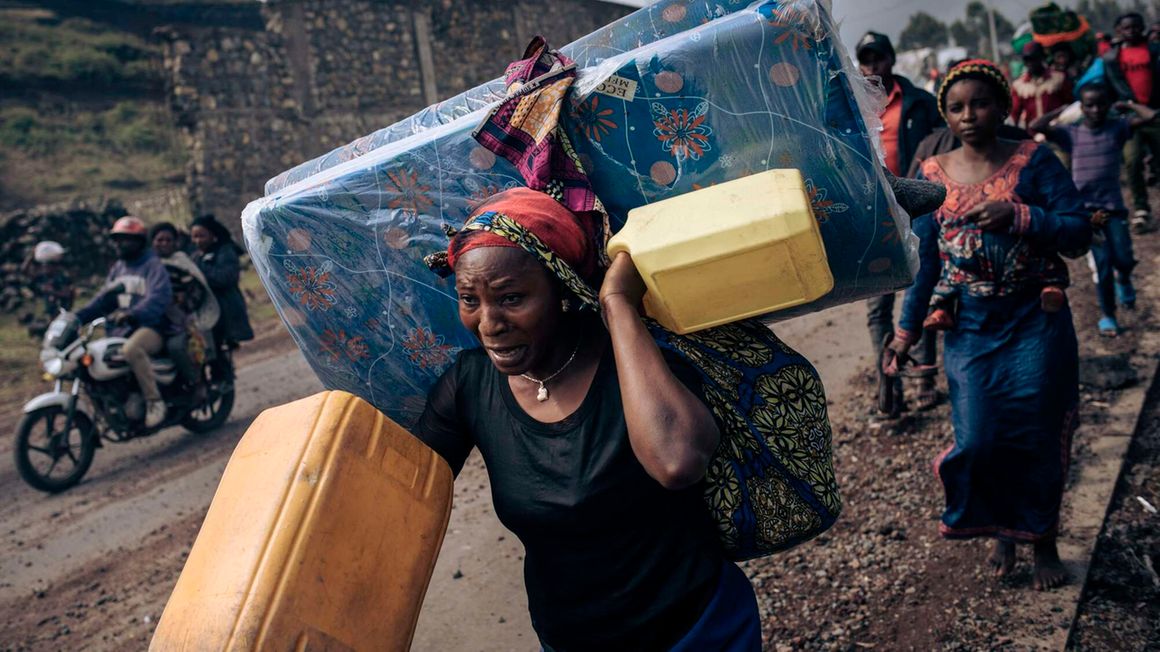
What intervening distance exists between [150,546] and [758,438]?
4.39 meters

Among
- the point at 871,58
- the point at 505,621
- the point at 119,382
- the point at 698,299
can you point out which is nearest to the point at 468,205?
the point at 698,299

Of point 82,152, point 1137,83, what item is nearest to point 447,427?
point 1137,83

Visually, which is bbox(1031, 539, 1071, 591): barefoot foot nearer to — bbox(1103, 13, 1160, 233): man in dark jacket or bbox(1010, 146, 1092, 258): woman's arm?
bbox(1010, 146, 1092, 258): woman's arm

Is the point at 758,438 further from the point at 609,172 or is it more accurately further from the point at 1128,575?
the point at 1128,575

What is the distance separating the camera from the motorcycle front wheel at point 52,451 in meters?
6.06

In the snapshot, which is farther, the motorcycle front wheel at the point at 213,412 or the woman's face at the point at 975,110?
the motorcycle front wheel at the point at 213,412

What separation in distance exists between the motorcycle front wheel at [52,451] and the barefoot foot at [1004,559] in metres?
5.96

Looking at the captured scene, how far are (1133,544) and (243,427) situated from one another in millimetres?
6315

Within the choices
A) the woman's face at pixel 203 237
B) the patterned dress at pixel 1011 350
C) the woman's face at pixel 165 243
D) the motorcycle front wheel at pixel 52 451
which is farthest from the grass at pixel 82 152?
the patterned dress at pixel 1011 350

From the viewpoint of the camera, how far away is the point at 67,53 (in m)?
22.9

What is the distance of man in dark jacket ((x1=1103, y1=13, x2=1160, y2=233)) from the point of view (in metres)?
9.03

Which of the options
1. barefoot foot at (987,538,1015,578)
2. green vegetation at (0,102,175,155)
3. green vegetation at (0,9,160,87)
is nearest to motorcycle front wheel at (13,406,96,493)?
barefoot foot at (987,538,1015,578)

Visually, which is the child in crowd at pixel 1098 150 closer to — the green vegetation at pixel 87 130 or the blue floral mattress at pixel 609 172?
the blue floral mattress at pixel 609 172

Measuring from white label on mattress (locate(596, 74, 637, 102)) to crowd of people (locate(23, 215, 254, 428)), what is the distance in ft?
19.1
